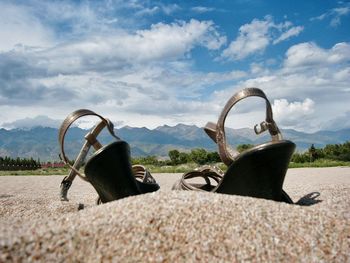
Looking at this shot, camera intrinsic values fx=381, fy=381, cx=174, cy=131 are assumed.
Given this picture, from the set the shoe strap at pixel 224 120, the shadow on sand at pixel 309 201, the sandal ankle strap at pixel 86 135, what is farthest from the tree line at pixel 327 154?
the sandal ankle strap at pixel 86 135

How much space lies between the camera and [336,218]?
4.10 m

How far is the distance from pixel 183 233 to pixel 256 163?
1679mm

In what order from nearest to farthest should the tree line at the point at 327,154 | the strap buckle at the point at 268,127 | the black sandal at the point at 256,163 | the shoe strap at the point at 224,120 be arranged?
the black sandal at the point at 256,163
the shoe strap at the point at 224,120
the strap buckle at the point at 268,127
the tree line at the point at 327,154

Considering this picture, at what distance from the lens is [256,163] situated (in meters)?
4.71

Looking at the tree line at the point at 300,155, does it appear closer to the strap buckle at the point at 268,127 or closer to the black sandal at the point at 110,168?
the strap buckle at the point at 268,127

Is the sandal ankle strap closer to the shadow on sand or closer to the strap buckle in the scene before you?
the strap buckle

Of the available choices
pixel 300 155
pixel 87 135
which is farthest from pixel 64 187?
pixel 300 155

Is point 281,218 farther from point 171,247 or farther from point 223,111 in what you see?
point 223,111

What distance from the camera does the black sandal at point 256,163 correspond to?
4649 millimetres

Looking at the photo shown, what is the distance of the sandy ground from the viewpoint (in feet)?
10.2

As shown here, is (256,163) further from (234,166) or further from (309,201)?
(309,201)

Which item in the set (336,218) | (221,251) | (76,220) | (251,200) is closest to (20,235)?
(76,220)

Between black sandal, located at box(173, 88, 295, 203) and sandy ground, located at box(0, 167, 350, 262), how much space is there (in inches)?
26.8

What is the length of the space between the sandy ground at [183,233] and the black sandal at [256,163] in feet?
2.23
